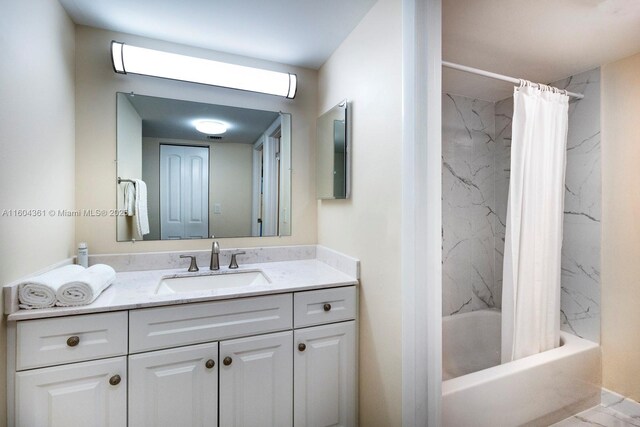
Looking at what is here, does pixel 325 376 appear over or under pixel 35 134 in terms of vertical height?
under

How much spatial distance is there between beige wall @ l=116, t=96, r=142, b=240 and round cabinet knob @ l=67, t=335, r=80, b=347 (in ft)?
2.18

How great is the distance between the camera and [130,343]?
113 centimetres

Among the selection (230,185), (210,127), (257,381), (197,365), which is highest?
(210,127)

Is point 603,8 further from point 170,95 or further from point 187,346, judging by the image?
point 187,346

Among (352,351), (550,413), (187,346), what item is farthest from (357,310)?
(550,413)

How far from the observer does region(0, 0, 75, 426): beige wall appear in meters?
0.99

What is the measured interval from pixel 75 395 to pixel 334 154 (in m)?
1.56

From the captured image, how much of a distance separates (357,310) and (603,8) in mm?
1772

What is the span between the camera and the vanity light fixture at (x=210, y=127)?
1763mm

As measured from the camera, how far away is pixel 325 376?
4.65ft

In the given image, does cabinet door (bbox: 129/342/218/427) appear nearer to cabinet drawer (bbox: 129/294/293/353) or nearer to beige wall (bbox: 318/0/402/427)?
cabinet drawer (bbox: 129/294/293/353)

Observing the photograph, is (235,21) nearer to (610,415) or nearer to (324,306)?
(324,306)

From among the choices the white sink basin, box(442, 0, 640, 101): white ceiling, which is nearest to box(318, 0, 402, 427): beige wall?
box(442, 0, 640, 101): white ceiling

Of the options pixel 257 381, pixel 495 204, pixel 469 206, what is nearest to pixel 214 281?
pixel 257 381
